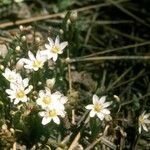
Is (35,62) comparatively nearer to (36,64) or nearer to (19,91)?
(36,64)

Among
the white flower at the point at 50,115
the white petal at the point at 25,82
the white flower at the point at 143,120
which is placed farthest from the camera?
the white flower at the point at 143,120

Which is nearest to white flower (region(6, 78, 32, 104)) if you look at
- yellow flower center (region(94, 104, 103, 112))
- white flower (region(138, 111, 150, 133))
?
yellow flower center (region(94, 104, 103, 112))

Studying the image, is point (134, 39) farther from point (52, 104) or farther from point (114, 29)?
point (52, 104)

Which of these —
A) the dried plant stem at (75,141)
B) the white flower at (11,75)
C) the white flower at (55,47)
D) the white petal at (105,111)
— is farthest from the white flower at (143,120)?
the white flower at (11,75)

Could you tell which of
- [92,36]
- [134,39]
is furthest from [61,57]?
[134,39]

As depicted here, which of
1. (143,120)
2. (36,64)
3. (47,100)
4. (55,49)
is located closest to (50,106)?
(47,100)

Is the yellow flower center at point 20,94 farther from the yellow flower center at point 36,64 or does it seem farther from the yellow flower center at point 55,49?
the yellow flower center at point 55,49
